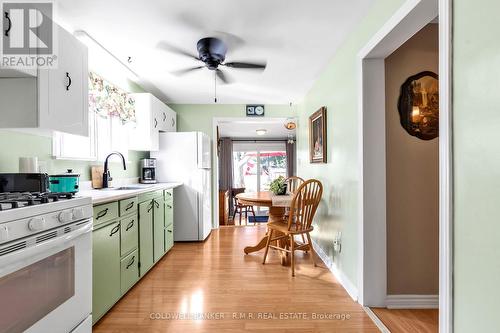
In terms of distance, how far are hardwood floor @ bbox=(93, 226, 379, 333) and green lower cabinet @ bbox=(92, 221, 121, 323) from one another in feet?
0.45

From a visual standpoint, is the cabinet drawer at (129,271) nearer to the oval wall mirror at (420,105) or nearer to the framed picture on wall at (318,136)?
the framed picture on wall at (318,136)

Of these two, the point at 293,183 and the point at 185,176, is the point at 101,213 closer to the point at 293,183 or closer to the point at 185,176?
the point at 185,176

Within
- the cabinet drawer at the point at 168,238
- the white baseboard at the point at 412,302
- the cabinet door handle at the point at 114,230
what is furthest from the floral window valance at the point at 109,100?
the white baseboard at the point at 412,302

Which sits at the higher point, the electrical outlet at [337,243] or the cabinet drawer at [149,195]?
the cabinet drawer at [149,195]

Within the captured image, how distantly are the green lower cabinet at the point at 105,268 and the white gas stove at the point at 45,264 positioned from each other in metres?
0.29

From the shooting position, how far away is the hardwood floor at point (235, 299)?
1.77 m

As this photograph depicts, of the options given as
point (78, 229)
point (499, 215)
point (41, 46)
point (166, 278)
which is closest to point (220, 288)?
point (166, 278)

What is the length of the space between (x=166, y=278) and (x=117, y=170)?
4.73 ft

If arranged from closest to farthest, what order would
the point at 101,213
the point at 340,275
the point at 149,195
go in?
the point at 101,213
the point at 340,275
the point at 149,195

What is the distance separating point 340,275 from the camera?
7.93ft

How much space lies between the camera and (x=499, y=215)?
2.95ft

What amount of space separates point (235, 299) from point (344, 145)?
5.55 feet

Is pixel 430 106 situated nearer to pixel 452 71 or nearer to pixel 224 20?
pixel 452 71

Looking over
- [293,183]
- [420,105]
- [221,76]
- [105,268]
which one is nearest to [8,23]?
[105,268]
